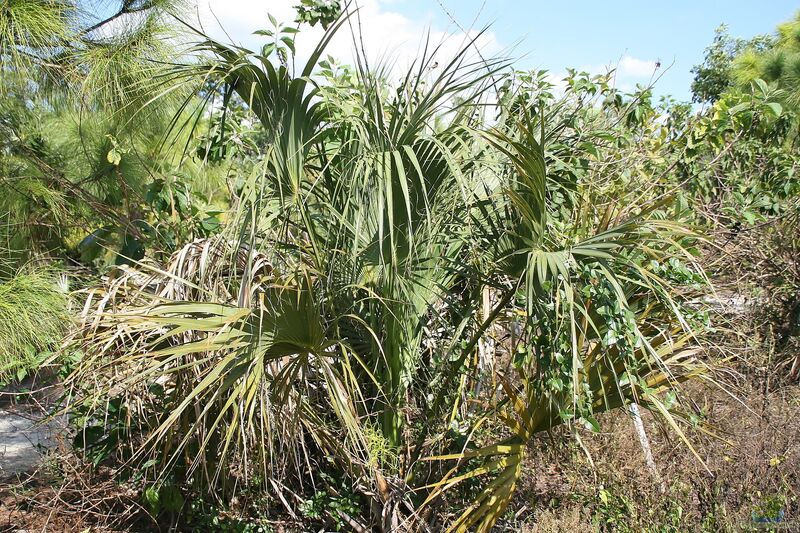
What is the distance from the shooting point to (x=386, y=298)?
10.4ft

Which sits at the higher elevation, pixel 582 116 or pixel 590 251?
pixel 582 116

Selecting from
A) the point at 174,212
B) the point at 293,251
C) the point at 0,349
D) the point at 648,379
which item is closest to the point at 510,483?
the point at 648,379

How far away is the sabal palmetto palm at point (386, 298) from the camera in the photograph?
2996 mm

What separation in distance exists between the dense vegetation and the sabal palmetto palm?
17 mm

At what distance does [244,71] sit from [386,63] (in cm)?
63

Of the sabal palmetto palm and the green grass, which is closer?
the sabal palmetto palm

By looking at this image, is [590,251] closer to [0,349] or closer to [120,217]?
[0,349]

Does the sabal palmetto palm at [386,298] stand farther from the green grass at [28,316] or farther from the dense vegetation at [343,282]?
the green grass at [28,316]

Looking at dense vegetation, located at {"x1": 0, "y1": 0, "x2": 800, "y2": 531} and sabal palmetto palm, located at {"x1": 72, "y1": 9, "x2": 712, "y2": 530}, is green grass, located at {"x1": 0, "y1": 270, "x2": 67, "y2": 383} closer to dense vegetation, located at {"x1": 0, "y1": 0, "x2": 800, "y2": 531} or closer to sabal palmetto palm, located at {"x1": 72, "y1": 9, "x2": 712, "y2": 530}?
dense vegetation, located at {"x1": 0, "y1": 0, "x2": 800, "y2": 531}

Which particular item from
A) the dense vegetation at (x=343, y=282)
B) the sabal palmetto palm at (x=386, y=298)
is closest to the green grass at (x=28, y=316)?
the dense vegetation at (x=343, y=282)

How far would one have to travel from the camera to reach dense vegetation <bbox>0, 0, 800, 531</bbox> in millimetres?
3068

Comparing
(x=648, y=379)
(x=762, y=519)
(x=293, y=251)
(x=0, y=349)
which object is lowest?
(x=762, y=519)

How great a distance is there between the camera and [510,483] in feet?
11.2

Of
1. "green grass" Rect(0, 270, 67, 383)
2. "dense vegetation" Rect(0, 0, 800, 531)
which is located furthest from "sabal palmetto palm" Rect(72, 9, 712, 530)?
"green grass" Rect(0, 270, 67, 383)
